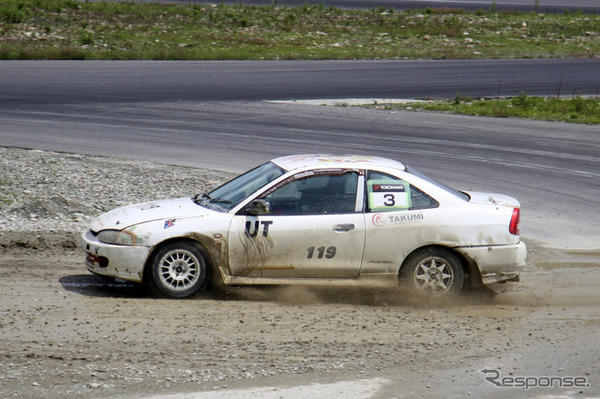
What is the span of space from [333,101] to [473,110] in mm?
4208

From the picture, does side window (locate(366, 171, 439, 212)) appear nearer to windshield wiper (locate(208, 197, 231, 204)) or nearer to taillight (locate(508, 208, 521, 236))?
taillight (locate(508, 208, 521, 236))

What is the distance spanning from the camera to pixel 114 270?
8.23m

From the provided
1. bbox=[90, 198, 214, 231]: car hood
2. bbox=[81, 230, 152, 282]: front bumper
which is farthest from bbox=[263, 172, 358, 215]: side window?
bbox=[81, 230, 152, 282]: front bumper

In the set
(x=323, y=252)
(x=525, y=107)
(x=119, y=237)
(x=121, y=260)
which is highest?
(x=525, y=107)

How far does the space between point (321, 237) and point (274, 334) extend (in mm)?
1439

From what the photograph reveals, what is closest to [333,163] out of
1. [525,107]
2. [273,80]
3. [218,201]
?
[218,201]

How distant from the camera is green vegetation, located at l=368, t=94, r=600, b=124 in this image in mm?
22128

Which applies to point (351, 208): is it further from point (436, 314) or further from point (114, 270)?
point (114, 270)

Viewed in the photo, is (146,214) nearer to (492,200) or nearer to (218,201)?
(218,201)

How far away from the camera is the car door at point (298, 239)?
8242 millimetres

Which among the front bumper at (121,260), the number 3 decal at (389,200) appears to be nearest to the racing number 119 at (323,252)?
the number 3 decal at (389,200)

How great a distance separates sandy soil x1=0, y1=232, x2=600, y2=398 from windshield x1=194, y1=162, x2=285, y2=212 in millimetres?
1017

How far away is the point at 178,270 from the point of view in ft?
27.2

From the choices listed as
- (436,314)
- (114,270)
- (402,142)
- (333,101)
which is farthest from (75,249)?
(333,101)
